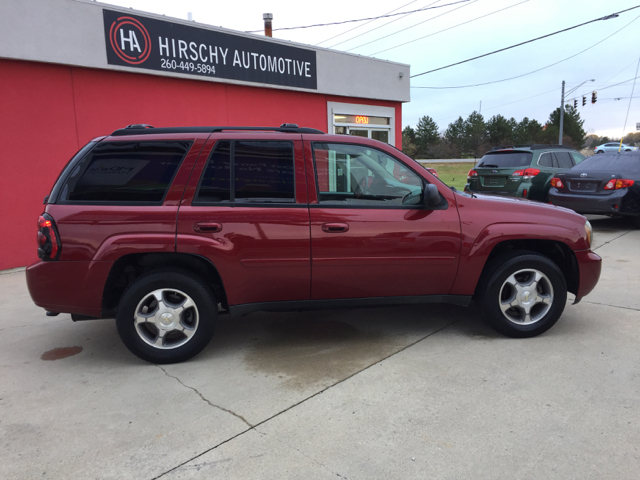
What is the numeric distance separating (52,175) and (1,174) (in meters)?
0.70

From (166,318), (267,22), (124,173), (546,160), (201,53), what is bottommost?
(166,318)

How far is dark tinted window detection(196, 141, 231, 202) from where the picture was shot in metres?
3.66

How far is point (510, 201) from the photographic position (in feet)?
13.3

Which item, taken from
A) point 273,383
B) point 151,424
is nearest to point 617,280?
point 273,383

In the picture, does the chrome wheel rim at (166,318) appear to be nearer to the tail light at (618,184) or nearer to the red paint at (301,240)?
the red paint at (301,240)

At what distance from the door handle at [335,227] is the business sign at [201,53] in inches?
247

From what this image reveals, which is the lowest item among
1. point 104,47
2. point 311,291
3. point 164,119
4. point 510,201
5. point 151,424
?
point 151,424

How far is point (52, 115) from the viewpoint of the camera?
7457 millimetres

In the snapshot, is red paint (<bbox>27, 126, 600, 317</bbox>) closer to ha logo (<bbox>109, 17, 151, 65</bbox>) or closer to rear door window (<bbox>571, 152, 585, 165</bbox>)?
ha logo (<bbox>109, 17, 151, 65</bbox>)

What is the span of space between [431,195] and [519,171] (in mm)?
7308

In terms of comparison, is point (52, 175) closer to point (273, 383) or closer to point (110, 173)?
point (110, 173)

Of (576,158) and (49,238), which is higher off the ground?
(576,158)

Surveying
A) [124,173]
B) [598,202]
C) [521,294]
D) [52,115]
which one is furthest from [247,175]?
[598,202]

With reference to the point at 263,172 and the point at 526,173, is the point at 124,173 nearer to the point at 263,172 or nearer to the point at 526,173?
the point at 263,172
